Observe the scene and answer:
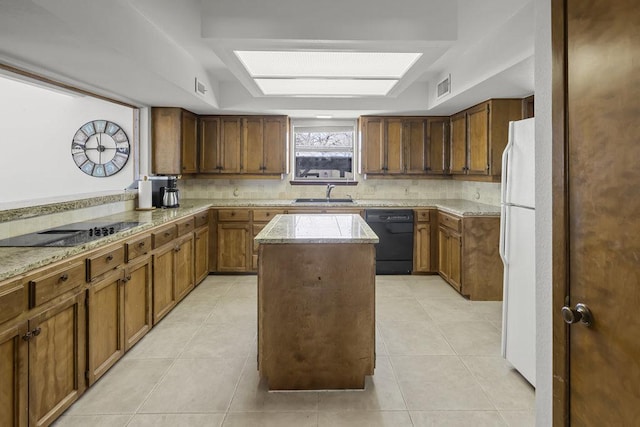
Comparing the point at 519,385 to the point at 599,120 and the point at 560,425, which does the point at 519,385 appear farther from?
the point at 599,120

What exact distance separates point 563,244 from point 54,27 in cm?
257

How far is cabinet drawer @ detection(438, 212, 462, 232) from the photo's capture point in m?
4.22

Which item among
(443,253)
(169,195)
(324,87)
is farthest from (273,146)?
(443,253)

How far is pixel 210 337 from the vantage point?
3107 millimetres

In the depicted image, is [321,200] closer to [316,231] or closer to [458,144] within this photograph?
[458,144]

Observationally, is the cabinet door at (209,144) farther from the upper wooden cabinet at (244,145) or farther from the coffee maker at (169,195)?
the coffee maker at (169,195)

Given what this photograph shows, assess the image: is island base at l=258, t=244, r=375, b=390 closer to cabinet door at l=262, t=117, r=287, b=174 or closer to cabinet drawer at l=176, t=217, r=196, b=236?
cabinet drawer at l=176, t=217, r=196, b=236

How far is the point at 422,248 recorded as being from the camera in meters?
5.02

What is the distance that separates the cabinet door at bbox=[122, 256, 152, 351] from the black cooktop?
1.03 ft

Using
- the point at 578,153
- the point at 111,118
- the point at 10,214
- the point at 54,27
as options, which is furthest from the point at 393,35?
the point at 111,118

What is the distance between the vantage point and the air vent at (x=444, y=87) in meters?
4.20

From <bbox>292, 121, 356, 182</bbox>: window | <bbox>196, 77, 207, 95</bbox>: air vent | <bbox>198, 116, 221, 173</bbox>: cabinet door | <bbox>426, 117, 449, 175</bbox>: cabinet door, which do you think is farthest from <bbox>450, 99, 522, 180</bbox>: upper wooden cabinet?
<bbox>198, 116, 221, 173</bbox>: cabinet door

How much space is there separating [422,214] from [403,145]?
1038mm

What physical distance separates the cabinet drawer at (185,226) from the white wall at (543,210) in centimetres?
326
